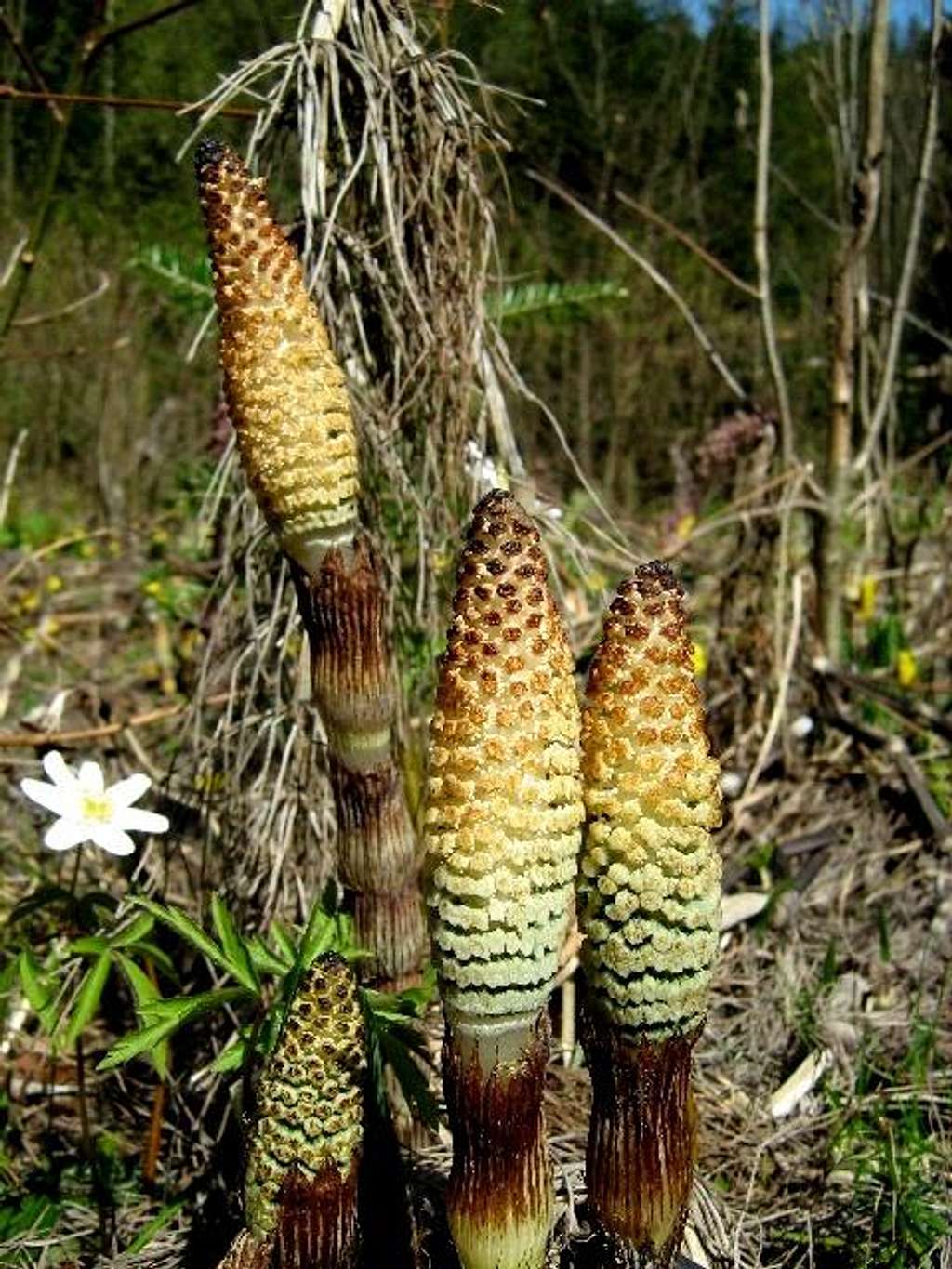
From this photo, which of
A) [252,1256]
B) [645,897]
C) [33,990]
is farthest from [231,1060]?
[645,897]

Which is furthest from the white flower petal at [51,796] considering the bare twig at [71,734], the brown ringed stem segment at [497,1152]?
the brown ringed stem segment at [497,1152]

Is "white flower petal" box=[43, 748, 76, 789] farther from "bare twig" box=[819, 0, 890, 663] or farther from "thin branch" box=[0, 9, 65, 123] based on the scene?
"bare twig" box=[819, 0, 890, 663]

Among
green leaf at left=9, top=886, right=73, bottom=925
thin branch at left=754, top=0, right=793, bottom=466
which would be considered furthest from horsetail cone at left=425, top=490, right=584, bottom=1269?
thin branch at left=754, top=0, right=793, bottom=466

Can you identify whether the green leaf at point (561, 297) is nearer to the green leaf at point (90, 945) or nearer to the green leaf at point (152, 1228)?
the green leaf at point (90, 945)

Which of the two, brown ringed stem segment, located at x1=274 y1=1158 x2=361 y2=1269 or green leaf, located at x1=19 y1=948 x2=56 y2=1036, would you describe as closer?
brown ringed stem segment, located at x1=274 y1=1158 x2=361 y2=1269

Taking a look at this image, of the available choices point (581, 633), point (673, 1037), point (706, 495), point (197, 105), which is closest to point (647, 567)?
point (673, 1037)

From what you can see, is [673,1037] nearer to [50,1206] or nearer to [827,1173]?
[827,1173]
